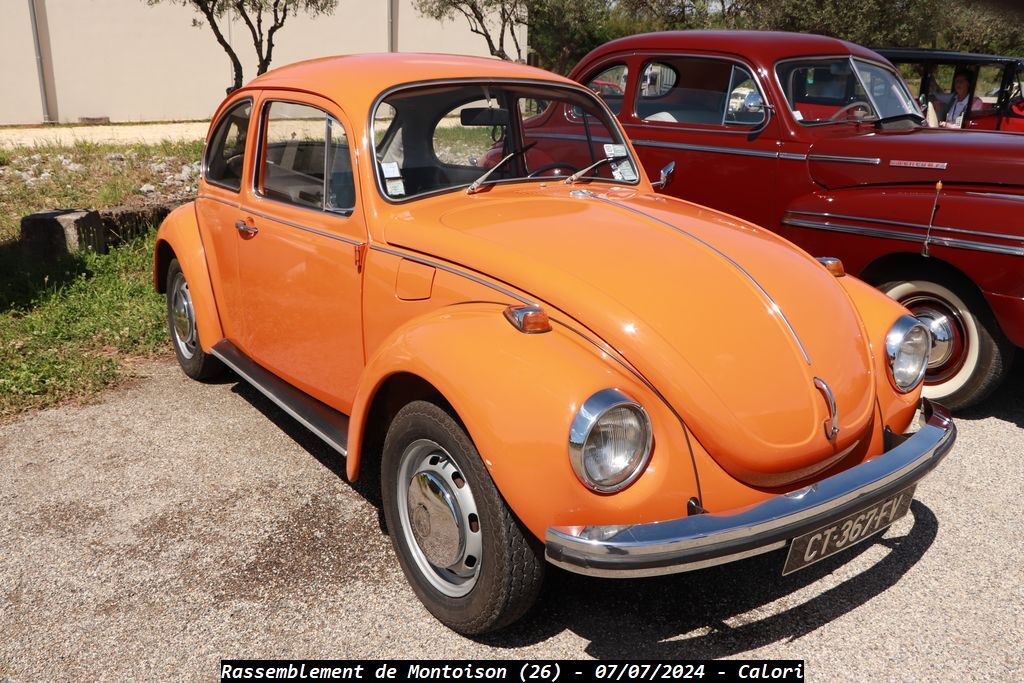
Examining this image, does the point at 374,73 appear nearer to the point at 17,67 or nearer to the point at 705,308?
the point at 705,308

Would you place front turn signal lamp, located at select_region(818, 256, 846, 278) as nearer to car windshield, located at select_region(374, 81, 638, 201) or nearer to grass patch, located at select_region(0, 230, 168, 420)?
car windshield, located at select_region(374, 81, 638, 201)

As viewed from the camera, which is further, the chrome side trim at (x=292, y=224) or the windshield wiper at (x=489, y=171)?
the windshield wiper at (x=489, y=171)

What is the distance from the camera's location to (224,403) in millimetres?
4648

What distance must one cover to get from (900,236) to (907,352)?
6.24 ft

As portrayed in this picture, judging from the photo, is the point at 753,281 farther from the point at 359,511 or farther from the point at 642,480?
the point at 359,511

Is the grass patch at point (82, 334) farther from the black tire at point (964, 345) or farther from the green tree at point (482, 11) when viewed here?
the green tree at point (482, 11)

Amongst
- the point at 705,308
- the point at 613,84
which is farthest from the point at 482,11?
the point at 705,308

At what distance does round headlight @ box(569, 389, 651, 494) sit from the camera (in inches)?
89.0

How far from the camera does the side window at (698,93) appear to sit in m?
5.55

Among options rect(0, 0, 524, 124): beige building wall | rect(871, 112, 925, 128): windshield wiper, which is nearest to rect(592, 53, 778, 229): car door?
rect(871, 112, 925, 128): windshield wiper

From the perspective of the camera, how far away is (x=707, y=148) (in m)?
5.70

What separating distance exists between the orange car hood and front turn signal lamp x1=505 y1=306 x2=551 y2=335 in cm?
8

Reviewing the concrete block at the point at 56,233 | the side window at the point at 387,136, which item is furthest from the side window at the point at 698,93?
the concrete block at the point at 56,233

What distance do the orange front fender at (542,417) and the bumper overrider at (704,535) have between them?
0.08 m
